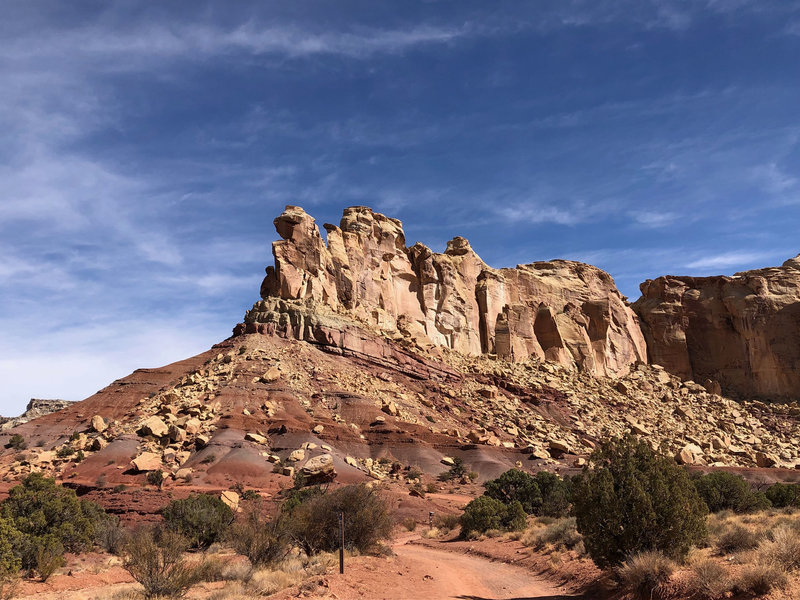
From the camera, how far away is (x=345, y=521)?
75.8ft

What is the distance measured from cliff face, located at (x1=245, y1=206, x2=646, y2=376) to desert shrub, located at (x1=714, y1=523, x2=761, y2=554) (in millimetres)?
52728

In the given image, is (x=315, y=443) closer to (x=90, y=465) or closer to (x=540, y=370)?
(x=90, y=465)

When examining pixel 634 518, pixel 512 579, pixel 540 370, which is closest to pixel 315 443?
pixel 512 579

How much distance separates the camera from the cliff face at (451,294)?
229ft

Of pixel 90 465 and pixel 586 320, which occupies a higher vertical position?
pixel 586 320

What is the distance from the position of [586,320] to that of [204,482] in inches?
2670

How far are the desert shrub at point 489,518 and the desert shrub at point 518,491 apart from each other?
5.02 m

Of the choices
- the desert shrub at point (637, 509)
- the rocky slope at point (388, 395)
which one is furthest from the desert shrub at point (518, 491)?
the desert shrub at point (637, 509)

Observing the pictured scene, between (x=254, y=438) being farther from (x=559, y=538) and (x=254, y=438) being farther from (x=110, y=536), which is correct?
(x=559, y=538)

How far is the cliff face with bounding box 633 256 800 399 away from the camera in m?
88.4

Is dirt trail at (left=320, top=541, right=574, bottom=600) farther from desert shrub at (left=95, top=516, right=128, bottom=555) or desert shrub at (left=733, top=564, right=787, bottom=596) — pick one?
desert shrub at (left=95, top=516, right=128, bottom=555)

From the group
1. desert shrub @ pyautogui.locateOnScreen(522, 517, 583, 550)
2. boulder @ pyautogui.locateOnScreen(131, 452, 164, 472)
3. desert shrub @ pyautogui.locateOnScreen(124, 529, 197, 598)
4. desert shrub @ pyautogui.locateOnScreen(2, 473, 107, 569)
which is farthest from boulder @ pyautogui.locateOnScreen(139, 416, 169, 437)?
desert shrub @ pyautogui.locateOnScreen(124, 529, 197, 598)

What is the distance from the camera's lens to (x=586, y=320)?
3652 inches

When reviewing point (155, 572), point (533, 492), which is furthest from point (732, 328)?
point (155, 572)
